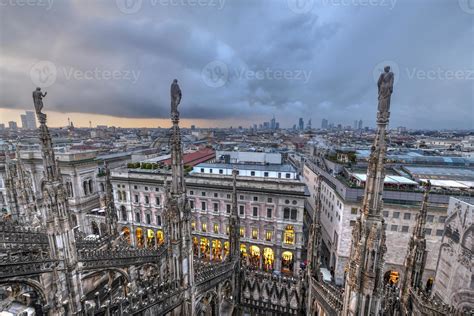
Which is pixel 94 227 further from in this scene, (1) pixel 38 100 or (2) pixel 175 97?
(2) pixel 175 97

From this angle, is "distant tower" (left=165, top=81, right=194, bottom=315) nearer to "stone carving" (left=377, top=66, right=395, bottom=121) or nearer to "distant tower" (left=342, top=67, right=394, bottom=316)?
"distant tower" (left=342, top=67, right=394, bottom=316)

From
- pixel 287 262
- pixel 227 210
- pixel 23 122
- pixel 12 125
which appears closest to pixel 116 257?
pixel 227 210

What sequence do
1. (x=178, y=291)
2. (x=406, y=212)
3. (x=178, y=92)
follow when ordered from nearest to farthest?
(x=178, y=92) < (x=178, y=291) < (x=406, y=212)

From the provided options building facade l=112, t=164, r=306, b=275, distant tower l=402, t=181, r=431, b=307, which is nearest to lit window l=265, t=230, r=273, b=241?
building facade l=112, t=164, r=306, b=275

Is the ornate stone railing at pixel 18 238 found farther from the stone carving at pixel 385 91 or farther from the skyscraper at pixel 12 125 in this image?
the skyscraper at pixel 12 125

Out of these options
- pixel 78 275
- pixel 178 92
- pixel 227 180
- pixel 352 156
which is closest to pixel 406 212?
pixel 352 156

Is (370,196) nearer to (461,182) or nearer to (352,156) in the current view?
(461,182)

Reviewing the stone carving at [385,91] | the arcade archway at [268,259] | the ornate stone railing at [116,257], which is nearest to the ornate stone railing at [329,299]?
the stone carving at [385,91]
